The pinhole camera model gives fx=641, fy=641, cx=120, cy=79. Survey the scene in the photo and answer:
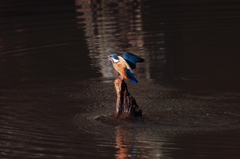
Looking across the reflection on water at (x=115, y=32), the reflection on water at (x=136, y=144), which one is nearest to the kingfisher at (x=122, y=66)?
the reflection on water at (x=136, y=144)

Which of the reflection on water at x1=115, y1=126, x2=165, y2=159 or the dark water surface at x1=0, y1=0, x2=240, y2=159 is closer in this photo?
the reflection on water at x1=115, y1=126, x2=165, y2=159

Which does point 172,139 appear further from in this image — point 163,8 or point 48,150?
point 163,8

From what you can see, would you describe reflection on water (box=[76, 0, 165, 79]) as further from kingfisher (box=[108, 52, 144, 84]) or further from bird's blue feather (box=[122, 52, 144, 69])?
kingfisher (box=[108, 52, 144, 84])

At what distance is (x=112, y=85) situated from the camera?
35.8 feet

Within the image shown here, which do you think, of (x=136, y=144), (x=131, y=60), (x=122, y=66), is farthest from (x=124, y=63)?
(x=136, y=144)

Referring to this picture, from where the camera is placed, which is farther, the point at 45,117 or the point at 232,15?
the point at 232,15

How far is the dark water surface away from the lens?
7.93m

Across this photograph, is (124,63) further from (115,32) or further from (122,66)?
(115,32)

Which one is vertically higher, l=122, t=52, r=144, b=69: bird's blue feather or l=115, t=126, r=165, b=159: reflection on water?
l=122, t=52, r=144, b=69: bird's blue feather

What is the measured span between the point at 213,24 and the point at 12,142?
357 inches

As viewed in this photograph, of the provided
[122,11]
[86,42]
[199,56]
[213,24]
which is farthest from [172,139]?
[122,11]

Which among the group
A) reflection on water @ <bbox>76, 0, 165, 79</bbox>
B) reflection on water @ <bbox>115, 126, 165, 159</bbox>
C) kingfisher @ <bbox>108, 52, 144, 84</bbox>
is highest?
kingfisher @ <bbox>108, 52, 144, 84</bbox>

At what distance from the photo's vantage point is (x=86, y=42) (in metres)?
14.8

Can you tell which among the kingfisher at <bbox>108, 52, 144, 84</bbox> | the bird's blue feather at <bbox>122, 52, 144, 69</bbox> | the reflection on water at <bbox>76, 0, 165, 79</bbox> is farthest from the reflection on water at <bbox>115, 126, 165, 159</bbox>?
the reflection on water at <bbox>76, 0, 165, 79</bbox>
